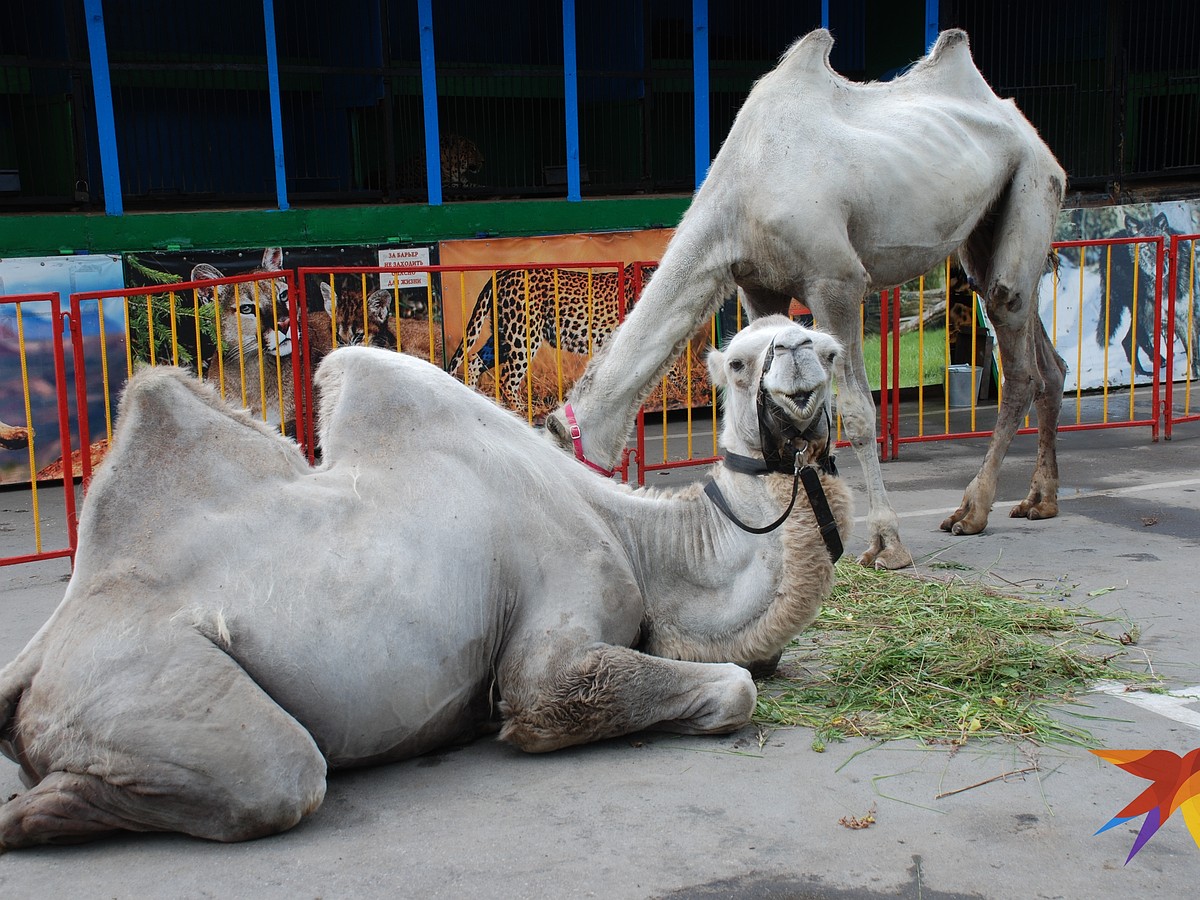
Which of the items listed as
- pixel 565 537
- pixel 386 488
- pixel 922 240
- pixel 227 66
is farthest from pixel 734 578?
pixel 227 66

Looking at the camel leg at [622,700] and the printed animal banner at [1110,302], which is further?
the printed animal banner at [1110,302]

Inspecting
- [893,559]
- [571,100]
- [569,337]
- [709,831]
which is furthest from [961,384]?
[709,831]

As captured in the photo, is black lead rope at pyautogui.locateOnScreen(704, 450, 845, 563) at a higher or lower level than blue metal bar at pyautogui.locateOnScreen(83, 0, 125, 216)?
lower

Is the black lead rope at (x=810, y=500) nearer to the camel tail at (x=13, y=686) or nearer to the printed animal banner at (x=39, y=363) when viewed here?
the camel tail at (x=13, y=686)

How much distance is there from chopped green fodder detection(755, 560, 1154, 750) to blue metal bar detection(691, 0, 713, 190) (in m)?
7.74

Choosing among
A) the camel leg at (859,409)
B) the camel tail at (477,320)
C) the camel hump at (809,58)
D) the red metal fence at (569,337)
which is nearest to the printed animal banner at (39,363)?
the red metal fence at (569,337)

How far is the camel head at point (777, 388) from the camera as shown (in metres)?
3.70

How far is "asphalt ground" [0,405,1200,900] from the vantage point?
3.00 meters

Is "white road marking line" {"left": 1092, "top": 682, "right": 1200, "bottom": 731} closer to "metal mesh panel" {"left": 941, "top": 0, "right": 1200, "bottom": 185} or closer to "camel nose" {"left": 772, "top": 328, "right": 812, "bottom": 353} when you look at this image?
"camel nose" {"left": 772, "top": 328, "right": 812, "bottom": 353}

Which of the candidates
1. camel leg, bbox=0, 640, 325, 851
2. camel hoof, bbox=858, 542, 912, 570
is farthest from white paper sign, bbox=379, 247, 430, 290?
camel leg, bbox=0, 640, 325, 851

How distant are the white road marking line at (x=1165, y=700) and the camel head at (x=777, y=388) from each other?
1.44 meters

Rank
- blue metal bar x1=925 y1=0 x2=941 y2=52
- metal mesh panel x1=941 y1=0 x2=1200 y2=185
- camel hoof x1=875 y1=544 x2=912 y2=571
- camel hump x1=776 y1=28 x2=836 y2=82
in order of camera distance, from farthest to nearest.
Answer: metal mesh panel x1=941 y1=0 x2=1200 y2=185 → blue metal bar x1=925 y1=0 x2=941 y2=52 → camel hump x1=776 y1=28 x2=836 y2=82 → camel hoof x1=875 y1=544 x2=912 y2=571

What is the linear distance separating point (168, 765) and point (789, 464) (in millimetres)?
2060

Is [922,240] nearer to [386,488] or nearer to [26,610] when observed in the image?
[386,488]
